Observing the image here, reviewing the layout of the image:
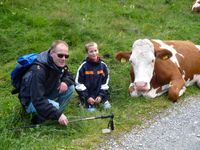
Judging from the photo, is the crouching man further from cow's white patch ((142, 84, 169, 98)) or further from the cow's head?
cow's white patch ((142, 84, 169, 98))

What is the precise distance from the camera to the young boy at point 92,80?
9.06 meters

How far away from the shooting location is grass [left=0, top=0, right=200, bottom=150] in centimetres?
756

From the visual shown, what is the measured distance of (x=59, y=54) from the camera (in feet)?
24.9

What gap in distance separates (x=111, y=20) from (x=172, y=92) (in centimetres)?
596

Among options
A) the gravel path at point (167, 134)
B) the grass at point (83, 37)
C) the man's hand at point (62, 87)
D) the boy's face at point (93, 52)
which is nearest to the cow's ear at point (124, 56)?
the grass at point (83, 37)

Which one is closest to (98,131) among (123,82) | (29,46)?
(123,82)

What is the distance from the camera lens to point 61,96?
8.32 meters

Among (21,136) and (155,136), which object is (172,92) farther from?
(21,136)

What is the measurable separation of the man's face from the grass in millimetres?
986

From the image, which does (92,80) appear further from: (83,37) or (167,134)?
(83,37)

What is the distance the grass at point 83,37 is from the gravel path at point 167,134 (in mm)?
220

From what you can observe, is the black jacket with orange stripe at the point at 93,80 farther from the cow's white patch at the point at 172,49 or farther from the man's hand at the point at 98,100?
the cow's white patch at the point at 172,49

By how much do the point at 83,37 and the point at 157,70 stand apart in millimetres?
3920

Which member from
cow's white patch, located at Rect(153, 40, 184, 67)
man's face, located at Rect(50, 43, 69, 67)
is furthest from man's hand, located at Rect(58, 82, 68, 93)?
cow's white patch, located at Rect(153, 40, 184, 67)
